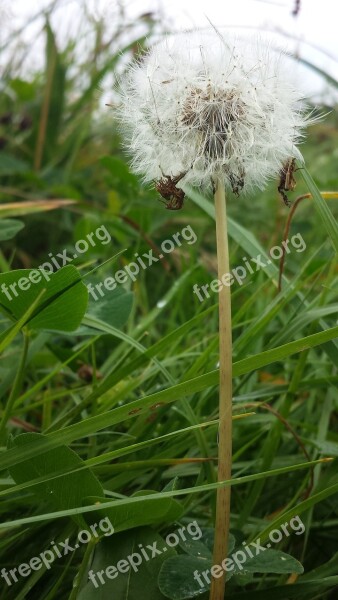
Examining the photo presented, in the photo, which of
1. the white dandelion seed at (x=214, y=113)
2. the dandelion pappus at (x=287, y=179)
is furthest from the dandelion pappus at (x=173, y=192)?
the dandelion pappus at (x=287, y=179)

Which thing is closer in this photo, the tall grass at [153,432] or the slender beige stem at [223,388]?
the slender beige stem at [223,388]

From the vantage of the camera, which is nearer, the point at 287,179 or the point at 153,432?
the point at 287,179

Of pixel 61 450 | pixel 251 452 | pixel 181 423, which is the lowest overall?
pixel 251 452

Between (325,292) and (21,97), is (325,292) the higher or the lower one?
the lower one

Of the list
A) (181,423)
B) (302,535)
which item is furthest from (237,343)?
(302,535)

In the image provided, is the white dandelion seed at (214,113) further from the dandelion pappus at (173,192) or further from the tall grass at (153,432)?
the tall grass at (153,432)

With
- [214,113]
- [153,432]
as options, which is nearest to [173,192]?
[214,113]

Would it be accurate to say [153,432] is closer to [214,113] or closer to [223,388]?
[223,388]

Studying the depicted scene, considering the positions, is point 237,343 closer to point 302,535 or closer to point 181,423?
point 181,423
